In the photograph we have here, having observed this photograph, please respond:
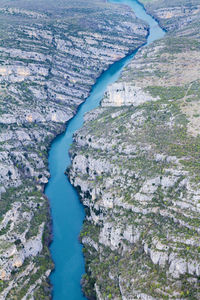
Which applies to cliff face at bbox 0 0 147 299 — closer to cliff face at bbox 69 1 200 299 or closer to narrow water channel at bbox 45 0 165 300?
narrow water channel at bbox 45 0 165 300

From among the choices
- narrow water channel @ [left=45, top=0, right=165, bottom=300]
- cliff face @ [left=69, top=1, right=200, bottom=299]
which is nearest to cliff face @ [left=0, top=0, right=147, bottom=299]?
narrow water channel @ [left=45, top=0, right=165, bottom=300]

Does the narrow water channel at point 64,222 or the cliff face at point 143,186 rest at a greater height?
the cliff face at point 143,186

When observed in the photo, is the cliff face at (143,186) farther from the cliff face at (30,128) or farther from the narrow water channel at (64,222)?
the cliff face at (30,128)

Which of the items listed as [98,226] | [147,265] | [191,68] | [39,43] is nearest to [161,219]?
[147,265]

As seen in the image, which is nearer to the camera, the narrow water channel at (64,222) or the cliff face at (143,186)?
the cliff face at (143,186)

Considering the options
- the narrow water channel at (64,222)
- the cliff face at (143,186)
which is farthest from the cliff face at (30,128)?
the cliff face at (143,186)

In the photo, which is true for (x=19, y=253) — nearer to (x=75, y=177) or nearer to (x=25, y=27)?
(x=75, y=177)
